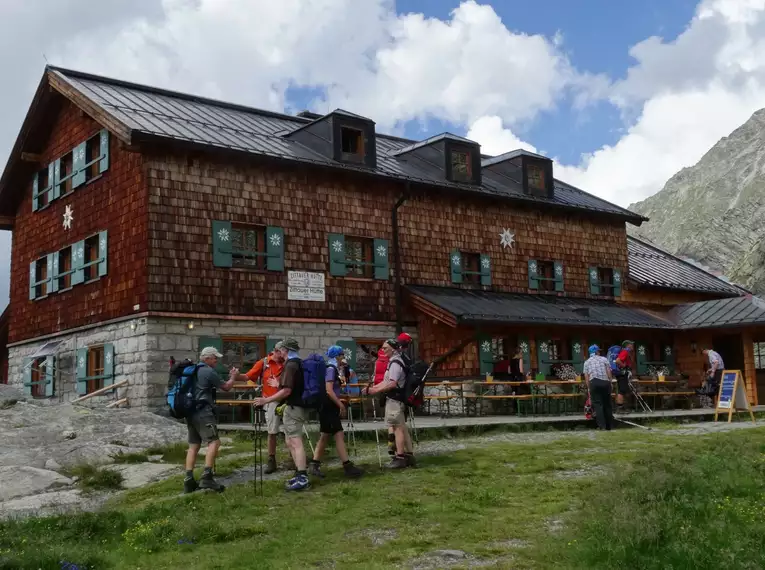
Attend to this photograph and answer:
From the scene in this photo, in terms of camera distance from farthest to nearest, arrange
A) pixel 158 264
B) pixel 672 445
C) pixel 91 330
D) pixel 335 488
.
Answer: pixel 91 330, pixel 158 264, pixel 672 445, pixel 335 488

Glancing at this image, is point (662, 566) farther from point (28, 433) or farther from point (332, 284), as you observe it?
point (332, 284)

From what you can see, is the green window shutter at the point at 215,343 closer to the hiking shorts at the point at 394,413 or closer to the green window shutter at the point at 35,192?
the green window shutter at the point at 35,192

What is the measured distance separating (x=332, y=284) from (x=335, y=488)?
1270 centimetres

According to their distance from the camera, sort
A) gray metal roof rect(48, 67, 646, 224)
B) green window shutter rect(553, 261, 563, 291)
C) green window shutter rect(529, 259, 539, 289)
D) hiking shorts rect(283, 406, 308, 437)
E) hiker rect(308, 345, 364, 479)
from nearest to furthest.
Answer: hiking shorts rect(283, 406, 308, 437)
hiker rect(308, 345, 364, 479)
gray metal roof rect(48, 67, 646, 224)
green window shutter rect(529, 259, 539, 289)
green window shutter rect(553, 261, 563, 291)

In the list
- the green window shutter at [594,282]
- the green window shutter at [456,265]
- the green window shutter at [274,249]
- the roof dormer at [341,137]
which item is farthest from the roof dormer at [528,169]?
the green window shutter at [274,249]

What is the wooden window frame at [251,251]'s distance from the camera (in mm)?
20844

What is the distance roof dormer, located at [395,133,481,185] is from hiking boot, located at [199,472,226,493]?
16.5 m

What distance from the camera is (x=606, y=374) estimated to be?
15.9 meters

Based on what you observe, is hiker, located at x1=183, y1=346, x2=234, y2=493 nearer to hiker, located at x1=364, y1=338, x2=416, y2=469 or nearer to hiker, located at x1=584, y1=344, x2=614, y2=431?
hiker, located at x1=364, y1=338, x2=416, y2=469

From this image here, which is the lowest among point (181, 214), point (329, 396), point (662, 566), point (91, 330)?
point (662, 566)

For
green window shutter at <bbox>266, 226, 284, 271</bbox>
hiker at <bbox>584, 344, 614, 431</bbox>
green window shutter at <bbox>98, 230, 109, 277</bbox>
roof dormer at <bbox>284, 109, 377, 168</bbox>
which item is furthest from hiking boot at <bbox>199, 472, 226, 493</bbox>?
roof dormer at <bbox>284, 109, 377, 168</bbox>

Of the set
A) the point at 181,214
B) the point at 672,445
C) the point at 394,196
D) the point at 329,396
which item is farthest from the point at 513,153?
the point at 329,396

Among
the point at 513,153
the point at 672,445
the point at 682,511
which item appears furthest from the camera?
the point at 513,153

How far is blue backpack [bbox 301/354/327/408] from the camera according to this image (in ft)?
34.0
